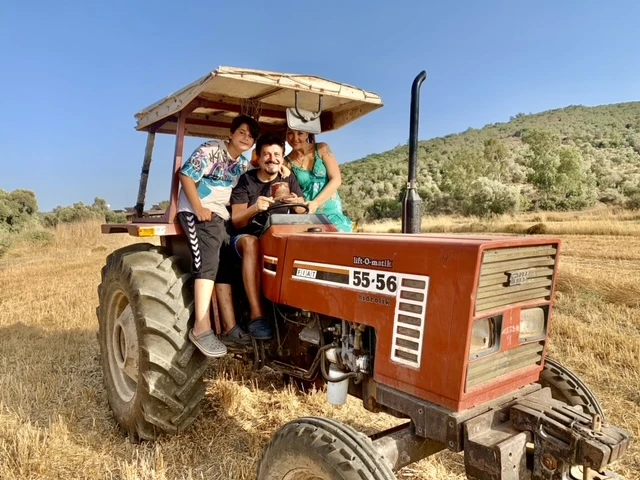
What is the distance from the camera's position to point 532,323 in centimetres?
240

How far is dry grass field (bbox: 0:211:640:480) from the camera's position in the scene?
2.98 metres

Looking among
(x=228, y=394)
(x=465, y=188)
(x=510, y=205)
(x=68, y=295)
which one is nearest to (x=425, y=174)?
(x=465, y=188)

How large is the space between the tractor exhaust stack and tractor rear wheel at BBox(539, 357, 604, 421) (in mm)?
1117

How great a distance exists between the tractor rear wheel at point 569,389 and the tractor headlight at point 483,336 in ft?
2.50

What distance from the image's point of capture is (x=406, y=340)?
2.20 m

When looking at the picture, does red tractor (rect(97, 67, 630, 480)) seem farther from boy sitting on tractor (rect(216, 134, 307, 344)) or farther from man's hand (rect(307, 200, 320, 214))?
man's hand (rect(307, 200, 320, 214))

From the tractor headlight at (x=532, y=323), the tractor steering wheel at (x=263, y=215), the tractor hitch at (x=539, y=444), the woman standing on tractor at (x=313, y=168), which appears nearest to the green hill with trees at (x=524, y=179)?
the woman standing on tractor at (x=313, y=168)

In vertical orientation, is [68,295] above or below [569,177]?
below

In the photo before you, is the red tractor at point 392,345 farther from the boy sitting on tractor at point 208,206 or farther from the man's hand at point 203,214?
the man's hand at point 203,214

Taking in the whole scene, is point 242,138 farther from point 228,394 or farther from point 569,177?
point 569,177

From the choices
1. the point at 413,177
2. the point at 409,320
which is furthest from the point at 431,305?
the point at 413,177

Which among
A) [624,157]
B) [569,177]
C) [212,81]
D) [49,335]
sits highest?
[624,157]

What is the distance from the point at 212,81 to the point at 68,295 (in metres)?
5.90

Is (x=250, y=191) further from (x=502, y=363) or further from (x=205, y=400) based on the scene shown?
(x=502, y=363)
